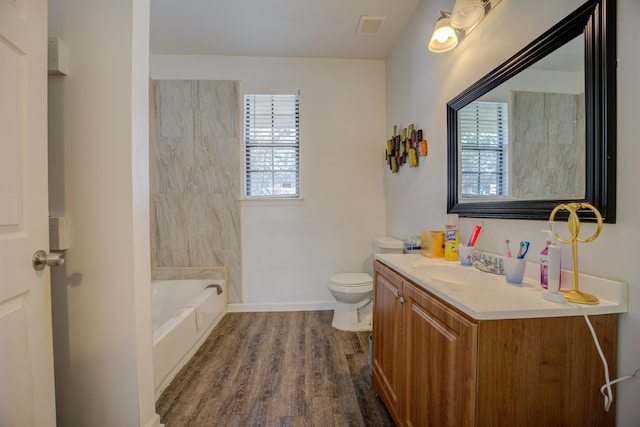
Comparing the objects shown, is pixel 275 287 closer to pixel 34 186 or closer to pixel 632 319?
pixel 34 186

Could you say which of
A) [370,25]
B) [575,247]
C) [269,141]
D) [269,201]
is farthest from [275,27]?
[575,247]

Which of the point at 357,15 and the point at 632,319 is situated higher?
the point at 357,15

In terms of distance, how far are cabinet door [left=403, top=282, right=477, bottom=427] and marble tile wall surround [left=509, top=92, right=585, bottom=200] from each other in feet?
2.08

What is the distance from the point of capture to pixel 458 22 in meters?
1.42

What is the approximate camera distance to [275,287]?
2.84 meters

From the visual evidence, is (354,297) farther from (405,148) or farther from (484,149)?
(484,149)

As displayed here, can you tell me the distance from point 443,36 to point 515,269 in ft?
4.47

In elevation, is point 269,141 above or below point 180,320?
above

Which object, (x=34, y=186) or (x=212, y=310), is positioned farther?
(x=212, y=310)

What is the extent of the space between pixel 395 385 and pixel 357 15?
8.59 ft

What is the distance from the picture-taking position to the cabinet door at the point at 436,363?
74 centimetres

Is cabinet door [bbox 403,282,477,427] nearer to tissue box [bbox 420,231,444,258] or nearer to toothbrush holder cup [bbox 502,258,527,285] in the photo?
toothbrush holder cup [bbox 502,258,527,285]

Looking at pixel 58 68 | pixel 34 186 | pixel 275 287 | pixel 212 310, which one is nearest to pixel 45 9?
pixel 58 68

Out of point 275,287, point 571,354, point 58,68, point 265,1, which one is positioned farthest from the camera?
point 275,287
